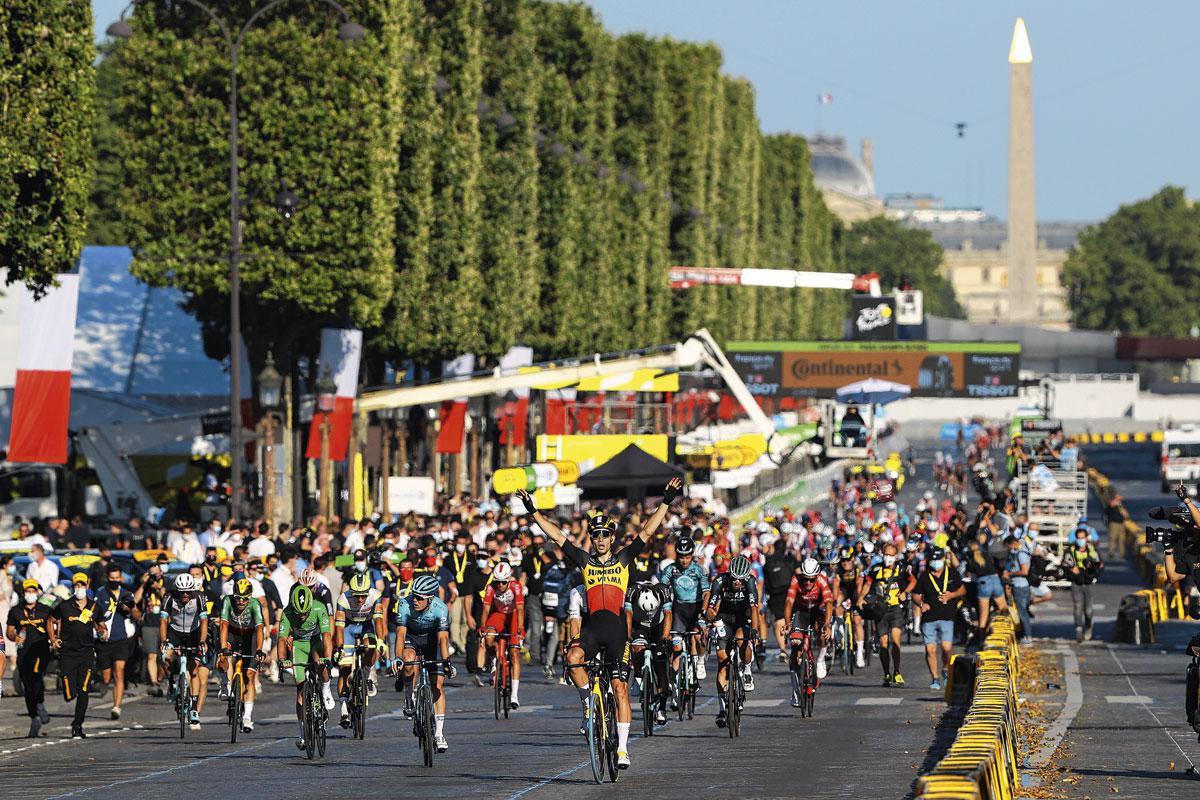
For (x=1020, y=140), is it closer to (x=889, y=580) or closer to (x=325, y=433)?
(x=325, y=433)

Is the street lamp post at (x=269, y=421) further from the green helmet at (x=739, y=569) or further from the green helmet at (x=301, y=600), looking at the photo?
the green helmet at (x=301, y=600)

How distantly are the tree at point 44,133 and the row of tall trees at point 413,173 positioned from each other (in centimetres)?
985

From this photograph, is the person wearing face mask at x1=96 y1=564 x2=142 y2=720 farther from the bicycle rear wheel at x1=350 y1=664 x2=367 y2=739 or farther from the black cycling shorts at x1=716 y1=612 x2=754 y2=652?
the black cycling shorts at x1=716 y1=612 x2=754 y2=652

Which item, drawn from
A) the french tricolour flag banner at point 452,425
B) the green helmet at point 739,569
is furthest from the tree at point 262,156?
the green helmet at point 739,569

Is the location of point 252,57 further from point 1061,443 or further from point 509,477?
point 1061,443

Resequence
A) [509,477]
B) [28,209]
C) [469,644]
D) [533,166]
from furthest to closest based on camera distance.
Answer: [533,166], [509,477], [28,209], [469,644]

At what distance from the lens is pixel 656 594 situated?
2223 centimetres

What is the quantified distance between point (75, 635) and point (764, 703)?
744 centimetres

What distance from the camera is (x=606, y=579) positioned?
65.0 ft

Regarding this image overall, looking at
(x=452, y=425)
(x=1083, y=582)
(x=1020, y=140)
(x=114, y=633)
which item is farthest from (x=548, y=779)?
(x=1020, y=140)

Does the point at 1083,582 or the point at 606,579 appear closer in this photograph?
the point at 606,579

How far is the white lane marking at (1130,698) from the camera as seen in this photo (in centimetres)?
2759

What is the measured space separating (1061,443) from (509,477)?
69.8 ft

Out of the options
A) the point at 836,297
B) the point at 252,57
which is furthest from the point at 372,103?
the point at 836,297
